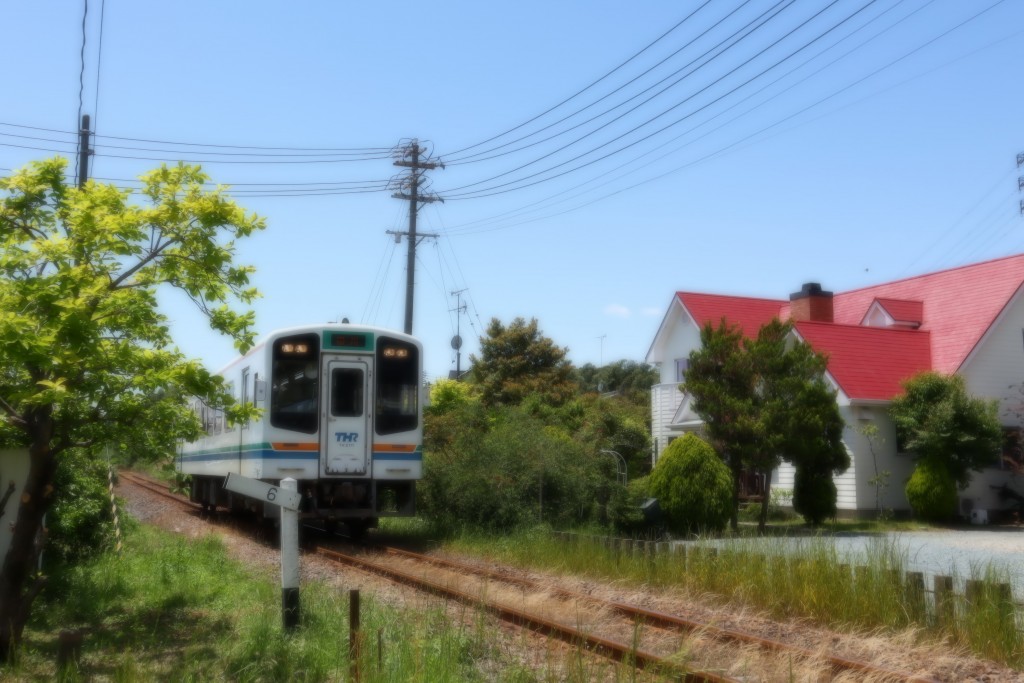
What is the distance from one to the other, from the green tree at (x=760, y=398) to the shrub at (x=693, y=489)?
1.13 m

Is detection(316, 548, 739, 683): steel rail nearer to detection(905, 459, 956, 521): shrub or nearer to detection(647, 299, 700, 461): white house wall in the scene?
detection(905, 459, 956, 521): shrub

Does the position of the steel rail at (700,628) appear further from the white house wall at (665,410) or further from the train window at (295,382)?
the white house wall at (665,410)

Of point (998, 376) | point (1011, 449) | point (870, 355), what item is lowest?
point (1011, 449)

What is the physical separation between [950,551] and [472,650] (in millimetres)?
12546

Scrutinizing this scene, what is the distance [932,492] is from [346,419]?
560 inches

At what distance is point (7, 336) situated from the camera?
7246mm

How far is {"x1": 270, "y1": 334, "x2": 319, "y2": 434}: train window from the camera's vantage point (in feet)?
50.2

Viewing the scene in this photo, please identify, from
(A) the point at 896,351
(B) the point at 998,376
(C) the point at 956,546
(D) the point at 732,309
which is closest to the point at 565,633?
(C) the point at 956,546

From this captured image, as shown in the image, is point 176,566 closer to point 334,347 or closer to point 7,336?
point 334,347

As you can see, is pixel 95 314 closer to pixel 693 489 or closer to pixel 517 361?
pixel 693 489

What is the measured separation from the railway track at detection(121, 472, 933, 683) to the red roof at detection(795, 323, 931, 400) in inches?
578

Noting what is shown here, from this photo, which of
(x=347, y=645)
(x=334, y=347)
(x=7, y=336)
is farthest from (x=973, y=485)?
(x=7, y=336)

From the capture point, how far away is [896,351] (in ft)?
89.5

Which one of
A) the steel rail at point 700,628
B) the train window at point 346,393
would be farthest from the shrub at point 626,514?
the train window at point 346,393
